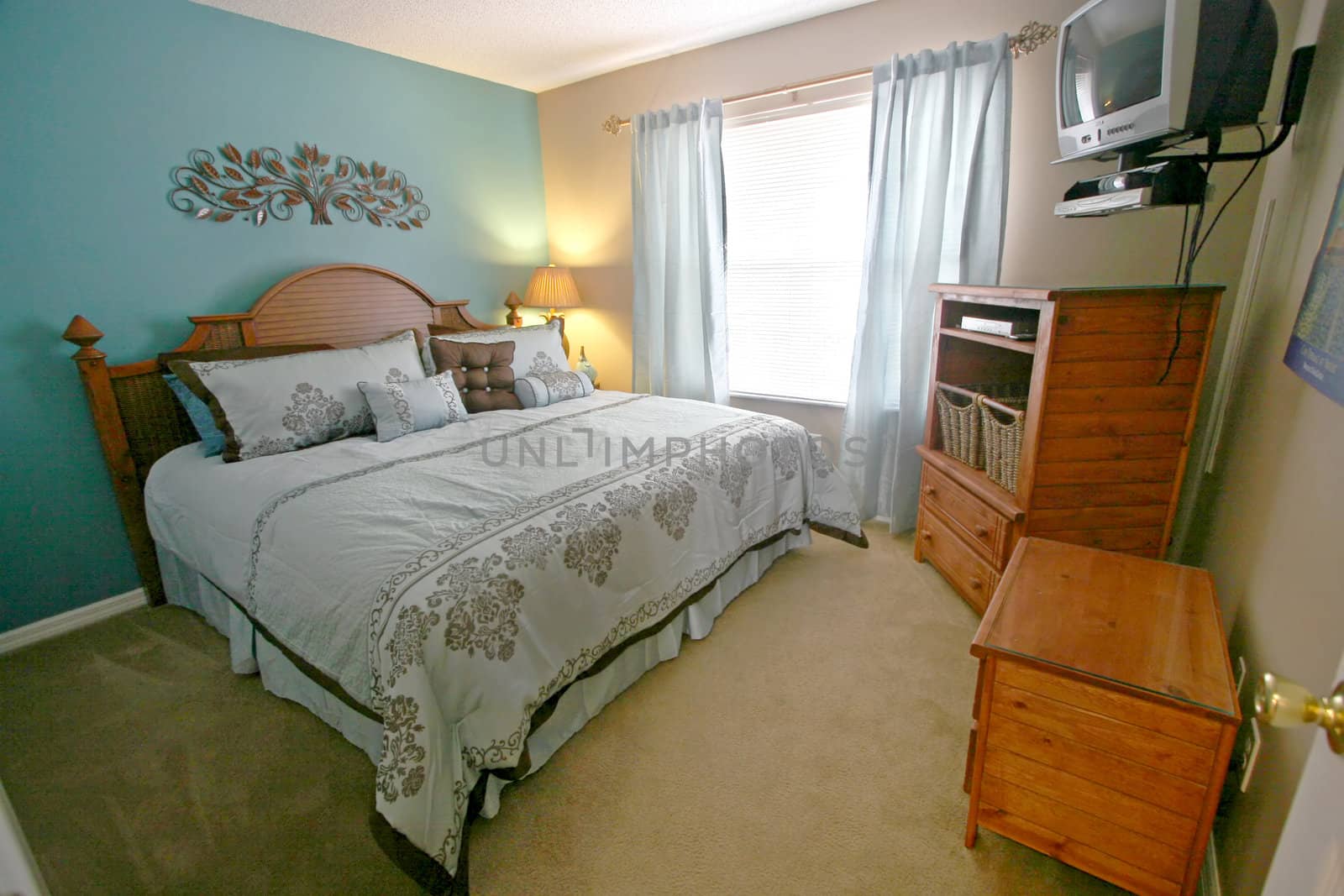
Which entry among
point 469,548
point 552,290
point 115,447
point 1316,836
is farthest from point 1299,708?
point 552,290

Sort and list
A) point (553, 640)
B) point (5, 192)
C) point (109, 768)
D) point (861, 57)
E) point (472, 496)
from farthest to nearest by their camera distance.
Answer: point (861, 57)
point (5, 192)
point (472, 496)
point (109, 768)
point (553, 640)

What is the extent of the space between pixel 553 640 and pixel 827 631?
1134 millimetres

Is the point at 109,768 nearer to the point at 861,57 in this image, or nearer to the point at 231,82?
the point at 231,82

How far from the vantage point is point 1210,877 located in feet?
4.07

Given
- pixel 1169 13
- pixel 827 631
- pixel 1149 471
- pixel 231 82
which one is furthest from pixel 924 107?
pixel 231 82

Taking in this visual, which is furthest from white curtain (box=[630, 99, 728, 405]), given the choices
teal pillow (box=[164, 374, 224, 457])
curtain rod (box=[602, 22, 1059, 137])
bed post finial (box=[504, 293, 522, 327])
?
teal pillow (box=[164, 374, 224, 457])

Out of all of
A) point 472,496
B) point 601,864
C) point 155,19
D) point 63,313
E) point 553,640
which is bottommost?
point 601,864

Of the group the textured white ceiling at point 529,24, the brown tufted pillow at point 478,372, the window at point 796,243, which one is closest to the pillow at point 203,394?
the brown tufted pillow at point 478,372

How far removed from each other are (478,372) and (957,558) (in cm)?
232

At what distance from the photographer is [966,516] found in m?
2.26

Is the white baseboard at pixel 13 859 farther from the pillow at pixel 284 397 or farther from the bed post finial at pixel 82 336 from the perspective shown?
the bed post finial at pixel 82 336

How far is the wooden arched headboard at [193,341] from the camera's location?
2.29m

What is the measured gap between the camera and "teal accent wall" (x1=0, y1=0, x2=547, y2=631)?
2117 mm

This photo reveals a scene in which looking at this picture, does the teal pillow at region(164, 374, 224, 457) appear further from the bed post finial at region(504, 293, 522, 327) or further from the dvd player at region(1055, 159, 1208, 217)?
the dvd player at region(1055, 159, 1208, 217)
